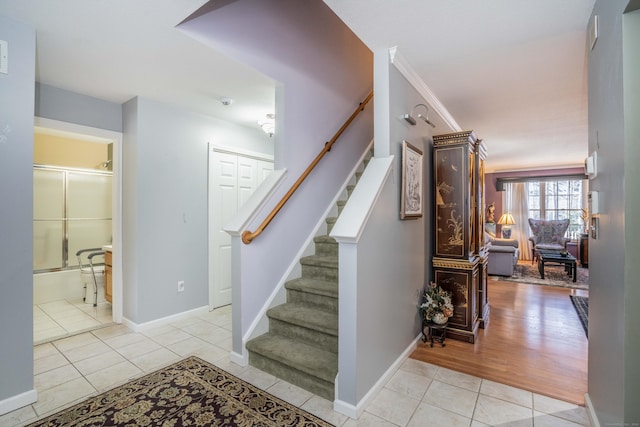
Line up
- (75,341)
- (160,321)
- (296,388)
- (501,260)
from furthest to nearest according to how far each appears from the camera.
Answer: (501,260) < (160,321) < (75,341) < (296,388)

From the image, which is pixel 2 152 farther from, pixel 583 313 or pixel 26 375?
pixel 583 313

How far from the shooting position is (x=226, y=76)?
8.92 feet

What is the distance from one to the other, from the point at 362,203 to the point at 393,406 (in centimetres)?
131

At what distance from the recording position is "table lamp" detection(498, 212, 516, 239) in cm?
813

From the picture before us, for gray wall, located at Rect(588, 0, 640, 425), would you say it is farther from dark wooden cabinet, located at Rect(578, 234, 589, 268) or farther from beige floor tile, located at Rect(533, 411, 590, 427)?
dark wooden cabinet, located at Rect(578, 234, 589, 268)

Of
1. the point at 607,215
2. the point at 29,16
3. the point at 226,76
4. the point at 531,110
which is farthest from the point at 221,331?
the point at 531,110

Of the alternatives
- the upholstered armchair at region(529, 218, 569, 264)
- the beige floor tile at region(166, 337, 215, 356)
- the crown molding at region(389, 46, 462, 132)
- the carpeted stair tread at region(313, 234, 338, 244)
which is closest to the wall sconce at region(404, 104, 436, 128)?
the crown molding at region(389, 46, 462, 132)

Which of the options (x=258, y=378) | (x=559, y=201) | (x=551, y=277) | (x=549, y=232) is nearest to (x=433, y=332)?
(x=258, y=378)

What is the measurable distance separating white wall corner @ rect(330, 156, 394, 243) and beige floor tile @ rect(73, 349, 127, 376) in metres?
2.21

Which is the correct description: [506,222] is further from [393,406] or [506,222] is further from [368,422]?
[368,422]

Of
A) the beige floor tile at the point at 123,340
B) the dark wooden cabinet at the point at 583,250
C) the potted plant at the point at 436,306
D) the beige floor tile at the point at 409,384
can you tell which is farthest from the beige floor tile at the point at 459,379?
Result: the dark wooden cabinet at the point at 583,250

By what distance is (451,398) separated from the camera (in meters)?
2.03

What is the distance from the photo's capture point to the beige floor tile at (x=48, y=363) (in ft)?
7.89

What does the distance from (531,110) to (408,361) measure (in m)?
3.14
